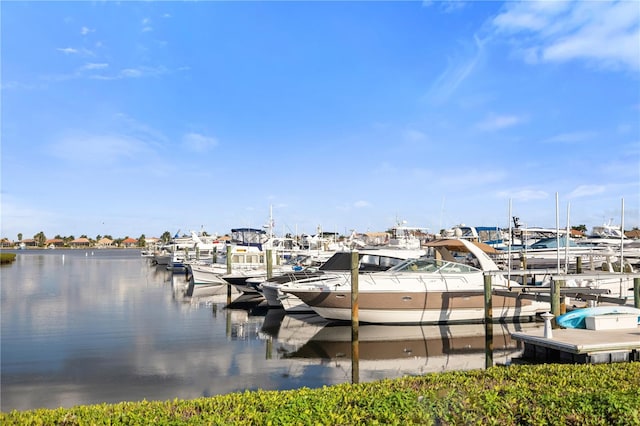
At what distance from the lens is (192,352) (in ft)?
54.3

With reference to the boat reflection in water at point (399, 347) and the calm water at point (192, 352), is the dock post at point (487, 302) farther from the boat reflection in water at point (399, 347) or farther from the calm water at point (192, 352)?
the calm water at point (192, 352)

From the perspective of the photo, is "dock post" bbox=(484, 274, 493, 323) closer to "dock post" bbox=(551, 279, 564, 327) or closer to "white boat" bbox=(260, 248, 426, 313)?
"dock post" bbox=(551, 279, 564, 327)

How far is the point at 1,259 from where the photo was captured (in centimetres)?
7812

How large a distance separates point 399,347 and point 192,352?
732 centimetres

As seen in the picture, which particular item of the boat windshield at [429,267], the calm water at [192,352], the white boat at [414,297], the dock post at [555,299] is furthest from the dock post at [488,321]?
the dock post at [555,299]

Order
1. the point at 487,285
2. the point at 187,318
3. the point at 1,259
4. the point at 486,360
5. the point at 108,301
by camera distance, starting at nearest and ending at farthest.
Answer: the point at 486,360 → the point at 487,285 → the point at 187,318 → the point at 108,301 → the point at 1,259

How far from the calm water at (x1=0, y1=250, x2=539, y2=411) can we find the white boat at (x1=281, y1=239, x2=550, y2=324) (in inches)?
21.2

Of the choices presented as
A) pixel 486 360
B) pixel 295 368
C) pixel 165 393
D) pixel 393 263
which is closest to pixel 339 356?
pixel 295 368

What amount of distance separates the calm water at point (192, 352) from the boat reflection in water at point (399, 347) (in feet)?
0.12

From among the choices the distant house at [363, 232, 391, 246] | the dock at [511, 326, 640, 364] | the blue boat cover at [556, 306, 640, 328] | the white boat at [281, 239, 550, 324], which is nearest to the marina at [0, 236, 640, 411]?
the dock at [511, 326, 640, 364]

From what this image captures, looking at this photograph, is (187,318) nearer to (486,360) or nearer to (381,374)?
(381,374)

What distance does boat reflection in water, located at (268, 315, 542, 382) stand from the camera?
1479cm

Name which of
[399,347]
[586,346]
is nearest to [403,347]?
[399,347]

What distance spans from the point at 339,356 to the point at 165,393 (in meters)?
6.12
